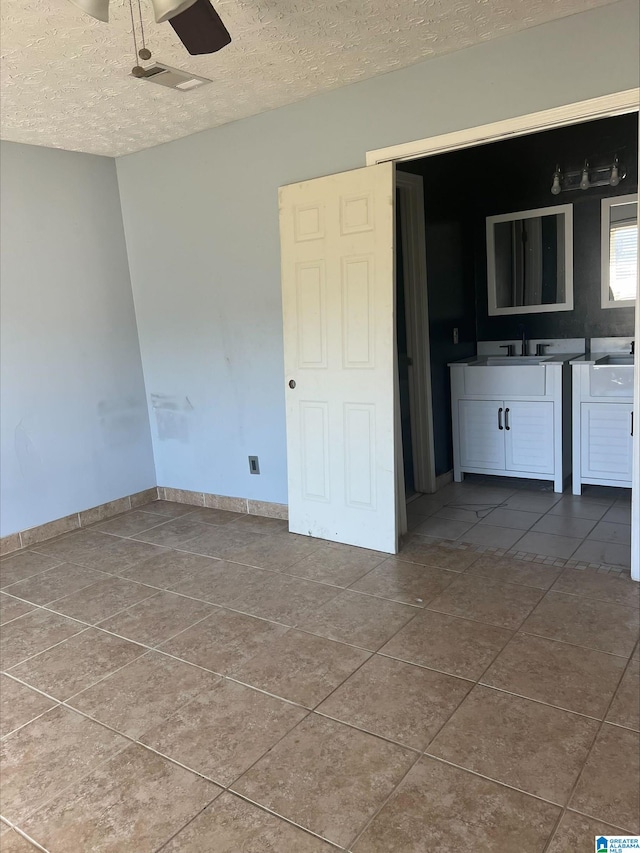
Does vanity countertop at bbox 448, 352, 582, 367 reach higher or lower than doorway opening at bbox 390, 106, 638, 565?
lower

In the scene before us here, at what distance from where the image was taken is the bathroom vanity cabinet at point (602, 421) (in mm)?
4051

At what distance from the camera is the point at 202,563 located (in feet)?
11.5

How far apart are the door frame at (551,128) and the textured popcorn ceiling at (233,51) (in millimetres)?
366

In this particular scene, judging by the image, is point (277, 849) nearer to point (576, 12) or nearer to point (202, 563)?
point (202, 563)

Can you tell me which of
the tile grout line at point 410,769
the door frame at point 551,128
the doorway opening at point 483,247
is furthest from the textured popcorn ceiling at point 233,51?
the tile grout line at point 410,769

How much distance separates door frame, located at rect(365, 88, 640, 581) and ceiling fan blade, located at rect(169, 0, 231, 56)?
4.62 feet

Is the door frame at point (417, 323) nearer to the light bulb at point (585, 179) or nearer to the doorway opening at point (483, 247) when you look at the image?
the doorway opening at point (483, 247)

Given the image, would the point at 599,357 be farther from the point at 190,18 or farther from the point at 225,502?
the point at 190,18

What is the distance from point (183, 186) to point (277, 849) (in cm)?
380

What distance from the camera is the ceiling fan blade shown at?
6.14ft

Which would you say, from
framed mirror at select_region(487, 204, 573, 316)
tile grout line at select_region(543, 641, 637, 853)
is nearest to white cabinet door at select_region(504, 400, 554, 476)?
framed mirror at select_region(487, 204, 573, 316)

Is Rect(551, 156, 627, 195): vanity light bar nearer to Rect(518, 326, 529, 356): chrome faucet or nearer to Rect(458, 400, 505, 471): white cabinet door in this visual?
Rect(518, 326, 529, 356): chrome faucet

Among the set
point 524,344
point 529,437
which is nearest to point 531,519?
point 529,437

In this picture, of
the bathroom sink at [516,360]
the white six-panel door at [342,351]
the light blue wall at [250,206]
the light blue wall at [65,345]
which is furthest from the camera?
the bathroom sink at [516,360]
